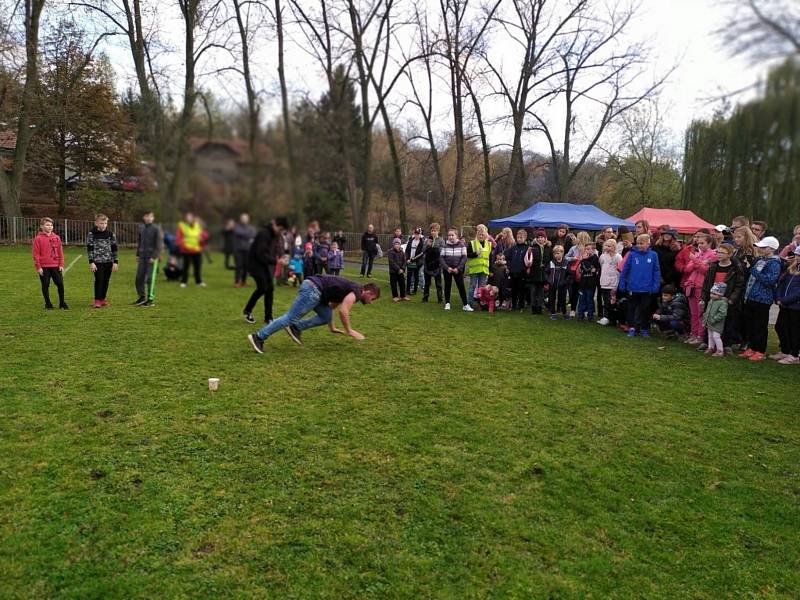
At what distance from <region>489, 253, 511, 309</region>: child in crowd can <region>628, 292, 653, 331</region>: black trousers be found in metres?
3.32

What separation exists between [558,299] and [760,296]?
4.47m

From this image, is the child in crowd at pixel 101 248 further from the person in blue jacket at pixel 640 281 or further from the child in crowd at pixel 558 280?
the person in blue jacket at pixel 640 281

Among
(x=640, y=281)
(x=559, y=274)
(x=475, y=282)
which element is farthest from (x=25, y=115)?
(x=640, y=281)

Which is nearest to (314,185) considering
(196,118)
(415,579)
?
(196,118)

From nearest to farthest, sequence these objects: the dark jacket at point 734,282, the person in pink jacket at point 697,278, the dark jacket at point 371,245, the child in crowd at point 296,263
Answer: the child in crowd at point 296,263, the dark jacket at point 734,282, the person in pink jacket at point 697,278, the dark jacket at point 371,245

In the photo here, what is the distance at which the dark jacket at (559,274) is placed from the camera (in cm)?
1186

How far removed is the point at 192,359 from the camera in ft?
23.0

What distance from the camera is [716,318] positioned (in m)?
8.77

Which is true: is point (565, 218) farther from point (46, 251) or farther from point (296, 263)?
point (46, 251)

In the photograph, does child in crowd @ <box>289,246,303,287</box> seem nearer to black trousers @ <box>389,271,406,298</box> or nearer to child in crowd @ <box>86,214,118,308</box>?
black trousers @ <box>389,271,406,298</box>

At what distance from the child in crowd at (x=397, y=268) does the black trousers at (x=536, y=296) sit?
11.9ft

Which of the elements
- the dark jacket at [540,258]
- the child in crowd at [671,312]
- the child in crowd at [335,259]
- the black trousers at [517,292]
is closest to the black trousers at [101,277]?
the child in crowd at [335,259]

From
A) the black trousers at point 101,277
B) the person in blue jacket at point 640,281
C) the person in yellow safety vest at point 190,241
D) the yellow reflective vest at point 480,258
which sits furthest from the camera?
the yellow reflective vest at point 480,258

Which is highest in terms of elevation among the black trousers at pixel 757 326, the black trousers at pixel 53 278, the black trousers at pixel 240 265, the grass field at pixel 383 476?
the black trousers at pixel 240 265
